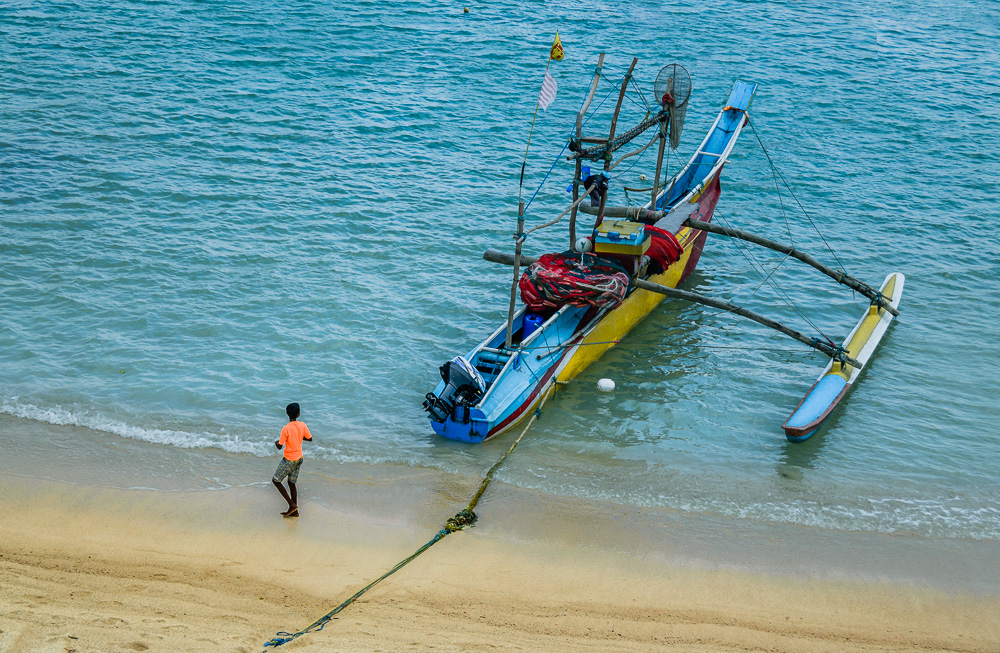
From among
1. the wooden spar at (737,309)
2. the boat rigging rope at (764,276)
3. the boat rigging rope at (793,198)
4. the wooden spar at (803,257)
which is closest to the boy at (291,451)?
the wooden spar at (737,309)

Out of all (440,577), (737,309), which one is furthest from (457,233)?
(440,577)

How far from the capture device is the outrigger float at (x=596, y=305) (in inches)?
388

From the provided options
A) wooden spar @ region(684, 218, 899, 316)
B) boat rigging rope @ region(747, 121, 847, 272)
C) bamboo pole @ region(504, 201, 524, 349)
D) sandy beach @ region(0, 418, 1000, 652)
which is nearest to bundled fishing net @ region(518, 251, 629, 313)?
bamboo pole @ region(504, 201, 524, 349)

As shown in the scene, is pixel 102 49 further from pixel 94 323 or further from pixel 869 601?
pixel 869 601

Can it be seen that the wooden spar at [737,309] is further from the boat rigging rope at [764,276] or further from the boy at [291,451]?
the boy at [291,451]

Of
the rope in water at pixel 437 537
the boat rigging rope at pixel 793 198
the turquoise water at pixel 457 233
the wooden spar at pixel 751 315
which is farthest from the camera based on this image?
the boat rigging rope at pixel 793 198

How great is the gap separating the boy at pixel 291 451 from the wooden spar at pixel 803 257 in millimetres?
6958

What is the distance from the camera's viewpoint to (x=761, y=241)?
40.7 ft

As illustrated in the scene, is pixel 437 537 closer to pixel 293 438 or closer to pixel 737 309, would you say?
pixel 293 438

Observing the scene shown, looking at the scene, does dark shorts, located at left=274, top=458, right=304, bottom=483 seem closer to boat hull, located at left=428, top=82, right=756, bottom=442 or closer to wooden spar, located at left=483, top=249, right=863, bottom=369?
boat hull, located at left=428, top=82, right=756, bottom=442

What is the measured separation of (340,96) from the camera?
20703 millimetres

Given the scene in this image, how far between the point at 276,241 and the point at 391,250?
2021 millimetres

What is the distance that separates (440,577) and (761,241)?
24.2ft

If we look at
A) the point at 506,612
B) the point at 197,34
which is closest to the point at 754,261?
the point at 506,612
